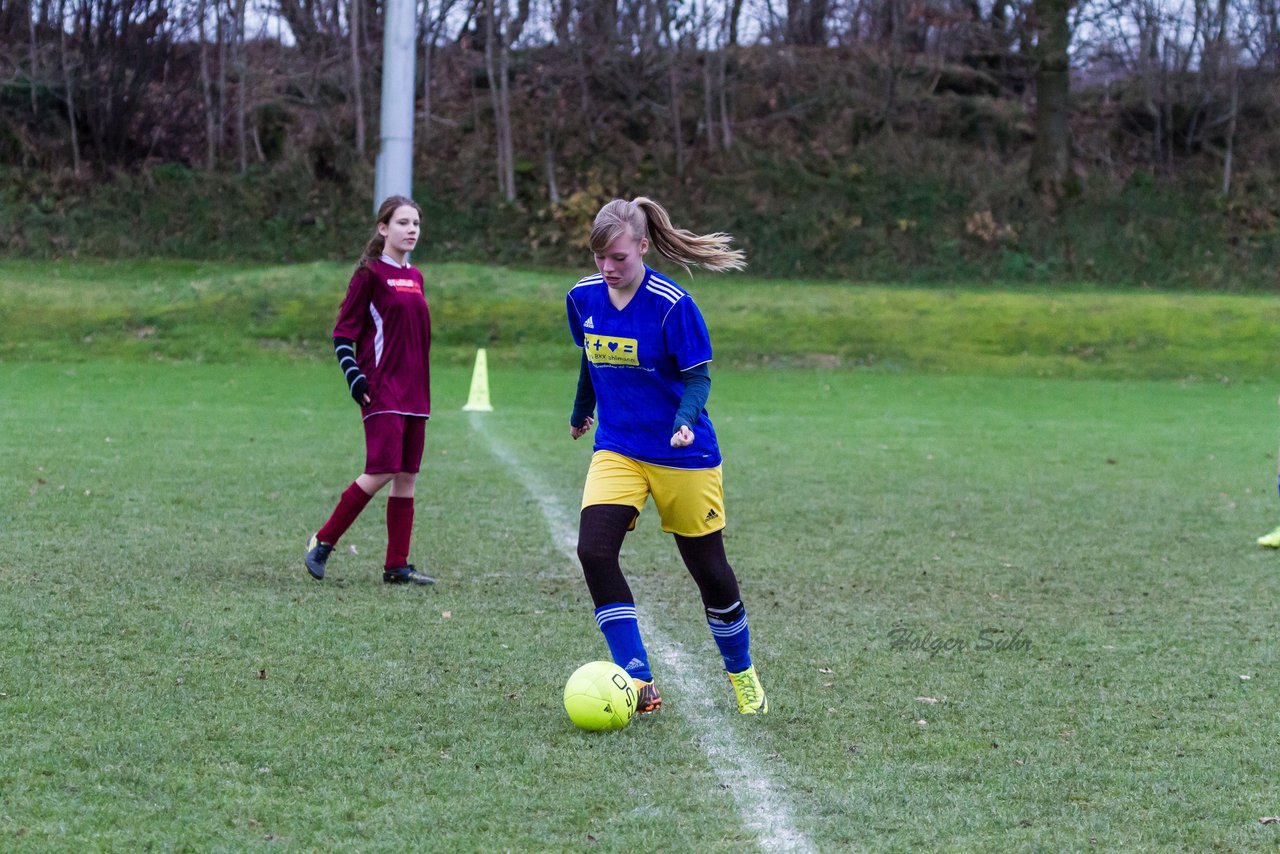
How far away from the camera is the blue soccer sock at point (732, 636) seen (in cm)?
502

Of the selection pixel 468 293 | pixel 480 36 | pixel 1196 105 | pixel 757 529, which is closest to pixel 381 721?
pixel 757 529

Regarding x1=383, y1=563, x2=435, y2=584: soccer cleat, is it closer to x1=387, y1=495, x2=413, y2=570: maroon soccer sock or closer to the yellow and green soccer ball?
x1=387, y1=495, x2=413, y2=570: maroon soccer sock

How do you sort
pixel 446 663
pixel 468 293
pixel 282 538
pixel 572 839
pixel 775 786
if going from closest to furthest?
pixel 572 839 < pixel 775 786 < pixel 446 663 < pixel 282 538 < pixel 468 293

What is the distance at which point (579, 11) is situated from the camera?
1270 inches

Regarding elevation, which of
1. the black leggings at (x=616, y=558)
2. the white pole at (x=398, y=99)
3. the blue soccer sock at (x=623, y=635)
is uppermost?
the white pole at (x=398, y=99)

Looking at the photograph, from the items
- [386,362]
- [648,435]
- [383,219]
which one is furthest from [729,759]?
[383,219]

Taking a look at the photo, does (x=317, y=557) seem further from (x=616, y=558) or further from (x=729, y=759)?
(x=729, y=759)

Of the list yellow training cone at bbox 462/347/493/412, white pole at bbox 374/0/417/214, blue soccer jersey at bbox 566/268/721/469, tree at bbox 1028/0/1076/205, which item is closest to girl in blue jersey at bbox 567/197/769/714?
blue soccer jersey at bbox 566/268/721/469

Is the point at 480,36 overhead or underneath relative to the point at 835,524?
overhead

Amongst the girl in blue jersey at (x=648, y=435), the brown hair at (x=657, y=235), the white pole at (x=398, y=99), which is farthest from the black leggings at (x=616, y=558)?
the white pole at (x=398, y=99)

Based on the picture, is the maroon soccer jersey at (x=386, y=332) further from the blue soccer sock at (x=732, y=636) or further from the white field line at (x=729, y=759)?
the blue soccer sock at (x=732, y=636)

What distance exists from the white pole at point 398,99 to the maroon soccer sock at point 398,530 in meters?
12.3

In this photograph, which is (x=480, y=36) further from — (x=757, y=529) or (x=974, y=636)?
(x=974, y=636)

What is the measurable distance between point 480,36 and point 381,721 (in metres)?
31.7
